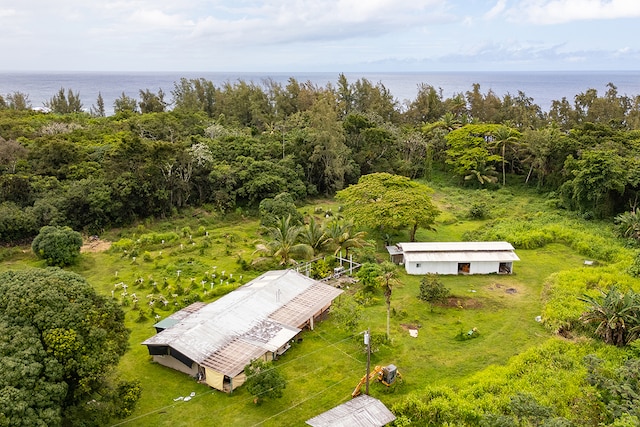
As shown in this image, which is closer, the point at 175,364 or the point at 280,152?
the point at 175,364

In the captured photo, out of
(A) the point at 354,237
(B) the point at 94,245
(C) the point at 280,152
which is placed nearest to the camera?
(A) the point at 354,237

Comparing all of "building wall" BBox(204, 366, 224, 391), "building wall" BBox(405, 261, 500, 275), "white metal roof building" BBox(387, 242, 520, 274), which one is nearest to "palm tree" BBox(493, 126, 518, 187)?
"white metal roof building" BBox(387, 242, 520, 274)

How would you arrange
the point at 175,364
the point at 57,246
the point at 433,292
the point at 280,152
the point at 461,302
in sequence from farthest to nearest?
the point at 280,152, the point at 57,246, the point at 461,302, the point at 433,292, the point at 175,364

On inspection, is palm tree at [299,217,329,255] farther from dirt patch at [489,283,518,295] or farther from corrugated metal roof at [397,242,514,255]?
dirt patch at [489,283,518,295]

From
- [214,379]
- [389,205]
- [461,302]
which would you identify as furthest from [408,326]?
[389,205]

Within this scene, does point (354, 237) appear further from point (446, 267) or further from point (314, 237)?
point (446, 267)

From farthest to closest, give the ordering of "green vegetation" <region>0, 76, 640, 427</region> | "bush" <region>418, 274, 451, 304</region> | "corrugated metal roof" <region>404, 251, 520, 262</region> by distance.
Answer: "corrugated metal roof" <region>404, 251, 520, 262</region> < "bush" <region>418, 274, 451, 304</region> < "green vegetation" <region>0, 76, 640, 427</region>

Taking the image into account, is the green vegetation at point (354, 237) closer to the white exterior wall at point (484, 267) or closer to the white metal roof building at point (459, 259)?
the white metal roof building at point (459, 259)

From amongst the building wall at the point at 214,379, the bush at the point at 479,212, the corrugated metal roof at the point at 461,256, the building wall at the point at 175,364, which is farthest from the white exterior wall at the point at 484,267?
A: the building wall at the point at 175,364
